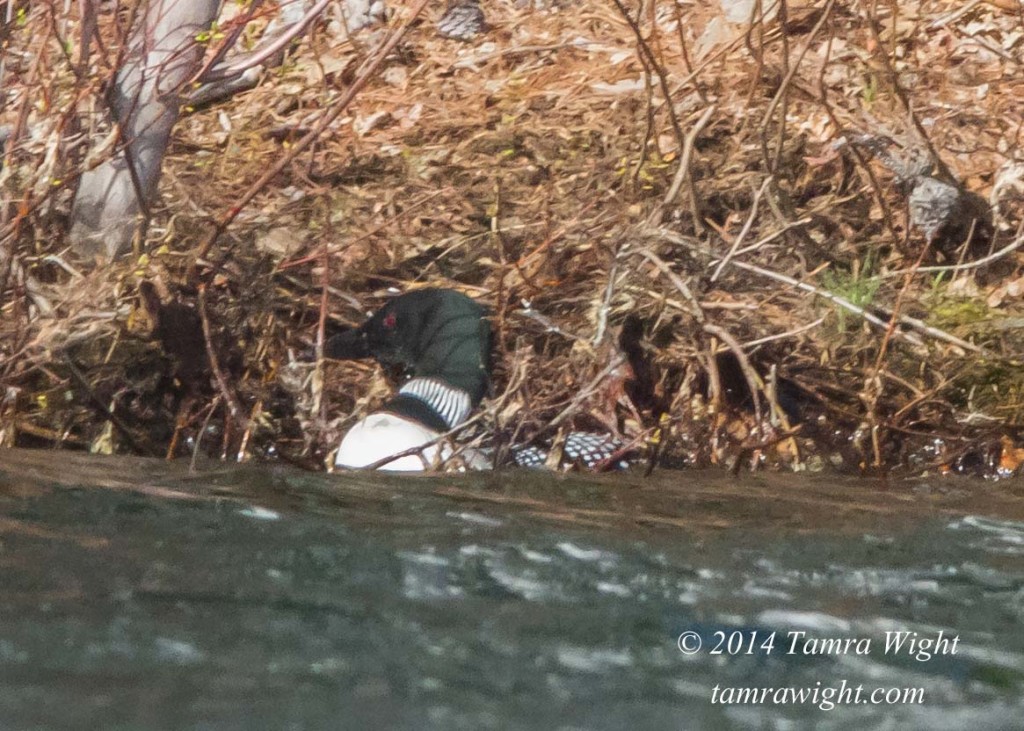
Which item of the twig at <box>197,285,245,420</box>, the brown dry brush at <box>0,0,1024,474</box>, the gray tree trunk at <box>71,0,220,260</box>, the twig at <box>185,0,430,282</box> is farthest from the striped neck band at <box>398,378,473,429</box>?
the gray tree trunk at <box>71,0,220,260</box>

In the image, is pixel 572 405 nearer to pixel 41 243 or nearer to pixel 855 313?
pixel 855 313

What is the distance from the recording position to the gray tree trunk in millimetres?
5434

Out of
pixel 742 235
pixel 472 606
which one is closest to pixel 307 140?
pixel 742 235

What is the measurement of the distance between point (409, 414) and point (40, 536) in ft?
7.63

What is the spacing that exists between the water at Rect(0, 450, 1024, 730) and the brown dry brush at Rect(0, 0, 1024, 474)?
1.09 meters

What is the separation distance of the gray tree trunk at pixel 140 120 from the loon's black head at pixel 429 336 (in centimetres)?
105

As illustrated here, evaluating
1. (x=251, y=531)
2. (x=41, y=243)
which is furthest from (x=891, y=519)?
(x=41, y=243)

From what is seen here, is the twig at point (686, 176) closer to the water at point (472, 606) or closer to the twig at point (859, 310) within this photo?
the twig at point (859, 310)

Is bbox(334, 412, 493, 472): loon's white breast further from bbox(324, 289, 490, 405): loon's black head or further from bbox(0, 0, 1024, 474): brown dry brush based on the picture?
bbox(324, 289, 490, 405): loon's black head

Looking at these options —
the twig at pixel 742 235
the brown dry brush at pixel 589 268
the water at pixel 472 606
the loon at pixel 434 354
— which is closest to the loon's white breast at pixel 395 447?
the loon at pixel 434 354

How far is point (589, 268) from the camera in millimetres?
6684

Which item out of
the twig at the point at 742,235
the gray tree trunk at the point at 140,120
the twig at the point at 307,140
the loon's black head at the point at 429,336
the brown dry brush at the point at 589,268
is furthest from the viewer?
the loon's black head at the point at 429,336

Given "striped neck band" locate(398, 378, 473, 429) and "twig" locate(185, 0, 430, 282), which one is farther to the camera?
"striped neck band" locate(398, 378, 473, 429)

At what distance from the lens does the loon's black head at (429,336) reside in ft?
20.2
